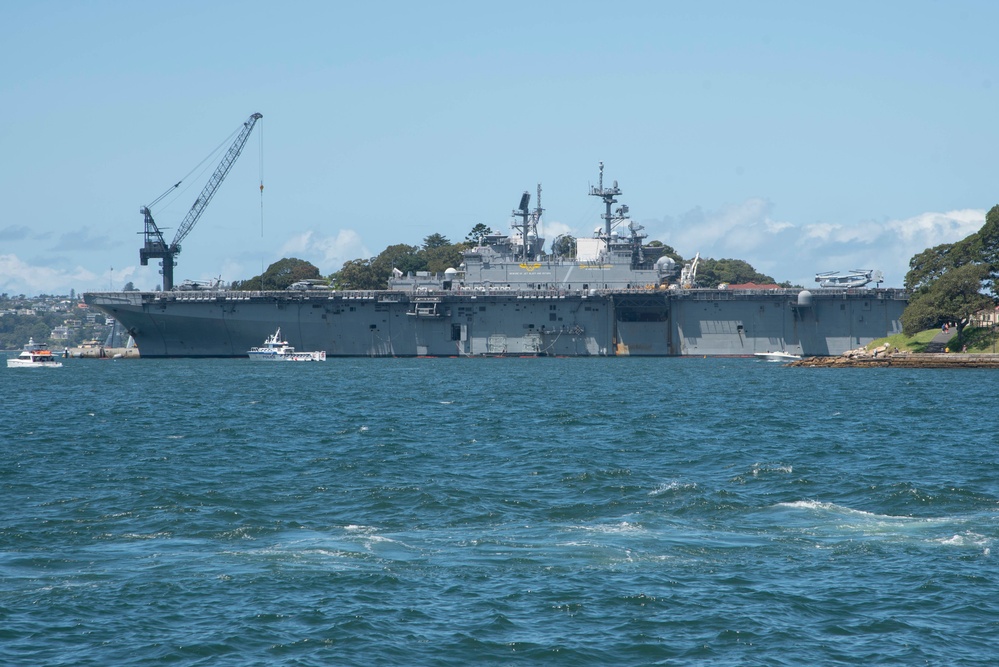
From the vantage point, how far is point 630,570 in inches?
584

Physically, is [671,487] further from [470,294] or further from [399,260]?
[399,260]

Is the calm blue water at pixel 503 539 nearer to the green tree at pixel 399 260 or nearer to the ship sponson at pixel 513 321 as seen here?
the ship sponson at pixel 513 321

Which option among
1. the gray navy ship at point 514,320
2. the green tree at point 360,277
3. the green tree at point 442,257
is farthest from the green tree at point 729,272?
the gray navy ship at point 514,320

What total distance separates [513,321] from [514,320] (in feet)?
0.32

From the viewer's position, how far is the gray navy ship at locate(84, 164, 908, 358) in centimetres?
7288

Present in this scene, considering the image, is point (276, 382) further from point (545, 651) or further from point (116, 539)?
point (545, 651)

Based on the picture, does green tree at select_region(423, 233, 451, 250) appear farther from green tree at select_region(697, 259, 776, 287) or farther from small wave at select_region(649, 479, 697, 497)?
small wave at select_region(649, 479, 697, 497)

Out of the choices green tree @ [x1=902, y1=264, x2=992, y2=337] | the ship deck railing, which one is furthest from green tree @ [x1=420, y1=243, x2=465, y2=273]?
green tree @ [x1=902, y1=264, x2=992, y2=337]

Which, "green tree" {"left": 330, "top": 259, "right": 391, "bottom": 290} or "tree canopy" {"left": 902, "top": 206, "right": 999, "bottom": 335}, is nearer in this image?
"tree canopy" {"left": 902, "top": 206, "right": 999, "bottom": 335}

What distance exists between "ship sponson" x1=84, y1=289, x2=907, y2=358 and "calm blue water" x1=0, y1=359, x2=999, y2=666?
38.2 metres

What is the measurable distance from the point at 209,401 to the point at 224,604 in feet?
102

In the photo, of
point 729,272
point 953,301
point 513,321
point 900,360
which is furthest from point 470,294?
point 729,272

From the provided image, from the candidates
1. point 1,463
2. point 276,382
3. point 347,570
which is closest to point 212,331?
point 276,382

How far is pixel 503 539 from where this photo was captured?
16703 mm
